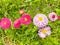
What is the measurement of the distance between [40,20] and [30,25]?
121 mm

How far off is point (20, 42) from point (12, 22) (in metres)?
0.25

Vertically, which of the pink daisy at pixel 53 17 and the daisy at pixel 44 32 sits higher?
the pink daisy at pixel 53 17

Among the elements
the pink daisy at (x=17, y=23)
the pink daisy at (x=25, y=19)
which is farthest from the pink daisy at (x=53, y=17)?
the pink daisy at (x=17, y=23)

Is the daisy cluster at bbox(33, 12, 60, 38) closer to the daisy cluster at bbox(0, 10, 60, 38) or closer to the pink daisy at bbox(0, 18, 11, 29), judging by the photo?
the daisy cluster at bbox(0, 10, 60, 38)

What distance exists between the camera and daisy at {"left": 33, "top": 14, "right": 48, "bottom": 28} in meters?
2.44

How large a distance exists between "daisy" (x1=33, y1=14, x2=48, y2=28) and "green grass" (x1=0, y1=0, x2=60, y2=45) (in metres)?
0.05

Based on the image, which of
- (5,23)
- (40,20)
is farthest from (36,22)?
(5,23)

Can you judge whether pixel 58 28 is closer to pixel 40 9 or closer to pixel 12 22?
pixel 40 9

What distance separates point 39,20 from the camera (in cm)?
245

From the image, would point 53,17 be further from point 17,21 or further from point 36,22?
point 17,21

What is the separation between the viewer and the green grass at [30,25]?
2430 millimetres

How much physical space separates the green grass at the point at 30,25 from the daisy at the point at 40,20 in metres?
0.05

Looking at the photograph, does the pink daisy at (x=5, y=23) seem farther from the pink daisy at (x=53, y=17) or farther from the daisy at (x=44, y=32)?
the pink daisy at (x=53, y=17)

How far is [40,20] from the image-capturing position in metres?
2.46
